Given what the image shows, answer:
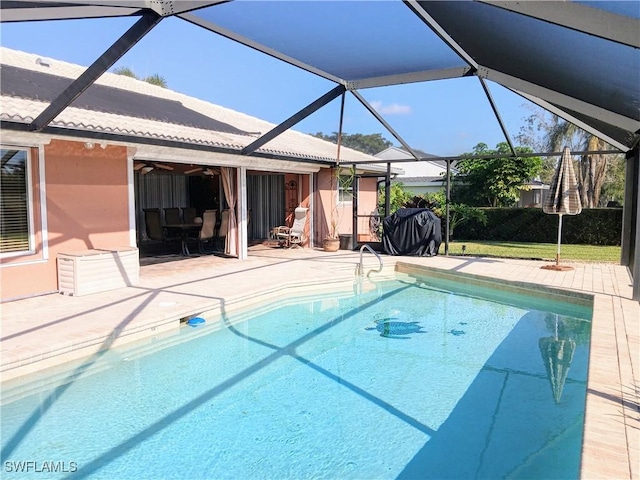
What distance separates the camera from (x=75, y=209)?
8.56m

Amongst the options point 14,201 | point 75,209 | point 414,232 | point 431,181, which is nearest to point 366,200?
point 414,232

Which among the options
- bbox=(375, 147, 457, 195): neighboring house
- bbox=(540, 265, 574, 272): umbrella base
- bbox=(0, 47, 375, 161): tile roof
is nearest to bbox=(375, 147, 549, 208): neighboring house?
bbox=(375, 147, 457, 195): neighboring house

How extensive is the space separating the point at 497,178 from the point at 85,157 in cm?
2014

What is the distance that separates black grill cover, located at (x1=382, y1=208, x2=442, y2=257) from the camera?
45.7ft

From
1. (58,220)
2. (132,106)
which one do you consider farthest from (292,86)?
(58,220)

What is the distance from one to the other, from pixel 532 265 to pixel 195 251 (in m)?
9.94

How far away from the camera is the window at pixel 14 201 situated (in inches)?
298

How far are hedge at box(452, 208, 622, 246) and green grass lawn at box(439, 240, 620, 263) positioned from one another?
0.69 metres

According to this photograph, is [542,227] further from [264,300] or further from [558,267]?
[264,300]

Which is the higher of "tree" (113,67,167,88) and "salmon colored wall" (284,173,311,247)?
"tree" (113,67,167,88)

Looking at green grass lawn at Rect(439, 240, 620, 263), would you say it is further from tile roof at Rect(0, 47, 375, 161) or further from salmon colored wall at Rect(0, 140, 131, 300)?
salmon colored wall at Rect(0, 140, 131, 300)

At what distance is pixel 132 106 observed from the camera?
11.0m

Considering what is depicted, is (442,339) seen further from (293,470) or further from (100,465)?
(100,465)

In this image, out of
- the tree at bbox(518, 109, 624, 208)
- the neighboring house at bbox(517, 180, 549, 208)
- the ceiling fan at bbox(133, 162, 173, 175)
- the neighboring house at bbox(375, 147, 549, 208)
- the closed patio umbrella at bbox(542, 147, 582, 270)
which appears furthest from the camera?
the neighboring house at bbox(517, 180, 549, 208)
